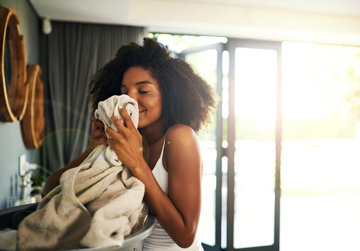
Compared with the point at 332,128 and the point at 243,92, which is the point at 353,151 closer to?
the point at 332,128

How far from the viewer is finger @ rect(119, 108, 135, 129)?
70cm

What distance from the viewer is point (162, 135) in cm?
104

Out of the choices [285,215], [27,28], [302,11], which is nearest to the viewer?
[27,28]

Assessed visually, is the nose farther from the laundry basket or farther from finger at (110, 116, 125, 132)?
the laundry basket

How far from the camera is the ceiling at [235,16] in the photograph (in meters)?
2.91

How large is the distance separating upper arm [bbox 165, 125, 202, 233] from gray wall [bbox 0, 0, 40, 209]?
1.18 meters

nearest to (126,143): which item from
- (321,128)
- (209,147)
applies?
(209,147)

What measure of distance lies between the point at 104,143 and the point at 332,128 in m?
9.29

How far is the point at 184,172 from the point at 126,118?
212 mm

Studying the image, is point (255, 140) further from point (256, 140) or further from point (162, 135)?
point (162, 135)

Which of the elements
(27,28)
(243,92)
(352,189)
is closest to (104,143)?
(27,28)

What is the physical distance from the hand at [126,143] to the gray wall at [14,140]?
1.22m

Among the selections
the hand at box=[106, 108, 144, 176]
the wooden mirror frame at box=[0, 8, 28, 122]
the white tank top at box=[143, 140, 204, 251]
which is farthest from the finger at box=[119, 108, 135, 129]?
the wooden mirror frame at box=[0, 8, 28, 122]

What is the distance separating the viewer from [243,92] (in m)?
3.46
